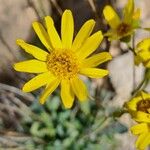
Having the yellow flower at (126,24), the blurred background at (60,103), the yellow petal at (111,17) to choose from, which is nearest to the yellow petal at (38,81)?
the yellow flower at (126,24)

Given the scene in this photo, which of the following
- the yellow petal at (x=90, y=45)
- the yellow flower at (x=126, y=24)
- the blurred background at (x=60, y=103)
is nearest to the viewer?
the yellow petal at (x=90, y=45)

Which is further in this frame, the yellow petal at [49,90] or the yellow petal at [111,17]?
the yellow petal at [111,17]

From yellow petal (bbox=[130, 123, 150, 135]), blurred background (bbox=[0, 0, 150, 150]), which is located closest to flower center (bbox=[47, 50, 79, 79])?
yellow petal (bbox=[130, 123, 150, 135])

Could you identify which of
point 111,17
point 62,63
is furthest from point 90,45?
point 111,17

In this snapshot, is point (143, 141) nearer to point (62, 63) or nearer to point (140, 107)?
point (140, 107)

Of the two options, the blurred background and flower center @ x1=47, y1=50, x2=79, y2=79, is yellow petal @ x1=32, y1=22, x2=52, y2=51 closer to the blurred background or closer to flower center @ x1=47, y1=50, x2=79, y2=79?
flower center @ x1=47, y1=50, x2=79, y2=79

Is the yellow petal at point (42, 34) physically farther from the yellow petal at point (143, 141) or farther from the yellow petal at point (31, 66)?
the yellow petal at point (143, 141)

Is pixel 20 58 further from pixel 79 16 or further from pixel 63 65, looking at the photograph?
pixel 63 65
